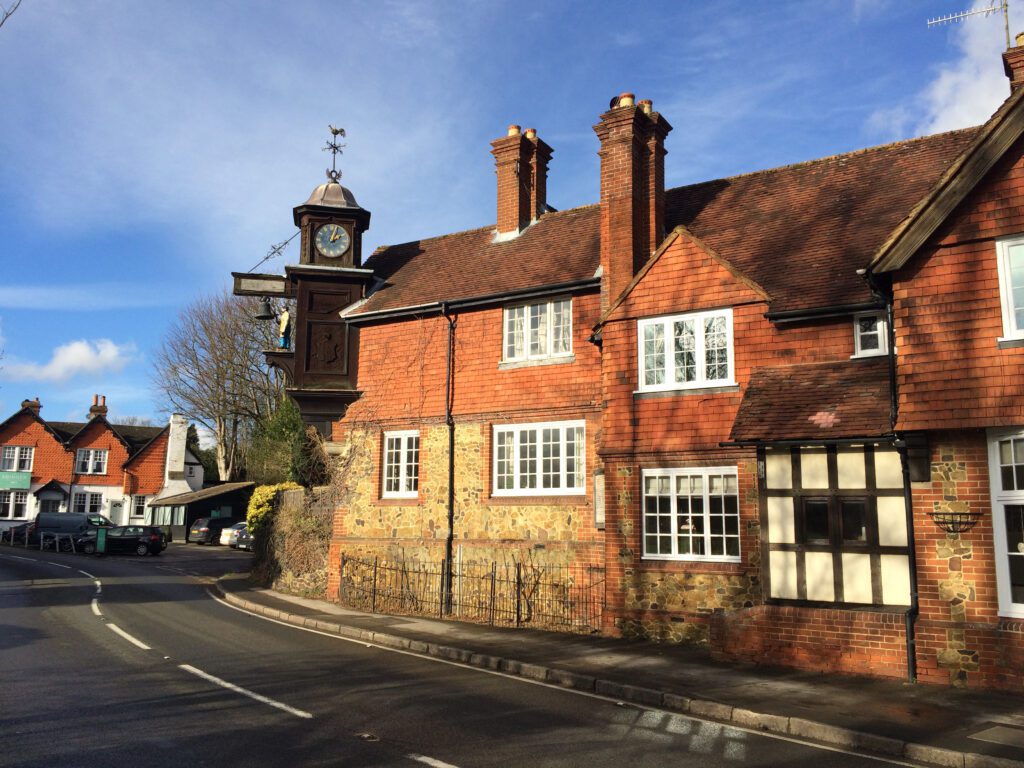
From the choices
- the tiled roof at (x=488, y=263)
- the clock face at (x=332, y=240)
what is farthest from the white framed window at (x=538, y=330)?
the clock face at (x=332, y=240)

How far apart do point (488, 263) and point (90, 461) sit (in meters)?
45.6

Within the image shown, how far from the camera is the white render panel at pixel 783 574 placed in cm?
1205

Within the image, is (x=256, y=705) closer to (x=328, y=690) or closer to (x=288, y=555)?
(x=328, y=690)

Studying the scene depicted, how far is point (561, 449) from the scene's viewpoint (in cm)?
1702

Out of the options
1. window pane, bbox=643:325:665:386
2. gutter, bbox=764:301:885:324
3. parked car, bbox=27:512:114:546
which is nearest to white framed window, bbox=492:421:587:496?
window pane, bbox=643:325:665:386

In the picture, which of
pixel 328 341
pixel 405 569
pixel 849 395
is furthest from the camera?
pixel 328 341

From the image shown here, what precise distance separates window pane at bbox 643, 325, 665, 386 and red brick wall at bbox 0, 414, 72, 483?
51.3 m

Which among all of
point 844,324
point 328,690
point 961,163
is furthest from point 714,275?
point 328,690

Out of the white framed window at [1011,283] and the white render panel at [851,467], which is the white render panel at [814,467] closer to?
the white render panel at [851,467]

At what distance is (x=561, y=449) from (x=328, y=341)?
789 cm

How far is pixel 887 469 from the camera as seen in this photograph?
11664 mm

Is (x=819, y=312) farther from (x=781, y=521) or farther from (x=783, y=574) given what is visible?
(x=783, y=574)

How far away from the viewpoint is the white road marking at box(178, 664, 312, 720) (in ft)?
28.1

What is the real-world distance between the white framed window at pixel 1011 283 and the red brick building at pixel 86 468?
5113 centimetres
